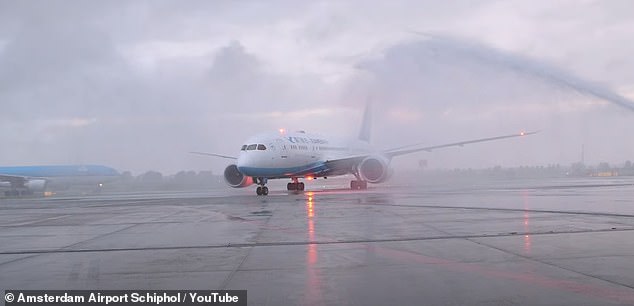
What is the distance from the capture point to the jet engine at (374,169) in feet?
124

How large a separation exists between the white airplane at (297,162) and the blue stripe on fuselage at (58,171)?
96.6ft

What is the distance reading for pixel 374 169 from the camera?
1502 inches

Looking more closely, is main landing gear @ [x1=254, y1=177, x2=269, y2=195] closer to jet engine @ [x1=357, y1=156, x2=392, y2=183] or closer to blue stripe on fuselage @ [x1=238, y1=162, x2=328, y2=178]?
blue stripe on fuselage @ [x1=238, y1=162, x2=328, y2=178]

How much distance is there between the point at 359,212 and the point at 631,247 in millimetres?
9712

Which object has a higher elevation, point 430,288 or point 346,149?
point 346,149

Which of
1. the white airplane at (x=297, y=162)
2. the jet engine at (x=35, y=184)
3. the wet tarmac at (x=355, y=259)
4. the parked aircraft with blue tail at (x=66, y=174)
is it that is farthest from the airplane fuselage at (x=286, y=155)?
the parked aircraft with blue tail at (x=66, y=174)

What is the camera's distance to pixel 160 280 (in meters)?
7.55

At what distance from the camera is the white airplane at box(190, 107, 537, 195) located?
34969 millimetres

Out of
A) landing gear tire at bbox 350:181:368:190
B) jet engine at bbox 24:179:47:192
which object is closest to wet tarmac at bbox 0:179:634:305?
landing gear tire at bbox 350:181:368:190

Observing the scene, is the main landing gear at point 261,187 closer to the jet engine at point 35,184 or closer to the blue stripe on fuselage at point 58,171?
the jet engine at point 35,184

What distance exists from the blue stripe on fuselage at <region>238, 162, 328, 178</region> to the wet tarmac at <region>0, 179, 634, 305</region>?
18.8 metres

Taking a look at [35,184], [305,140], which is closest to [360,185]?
[305,140]

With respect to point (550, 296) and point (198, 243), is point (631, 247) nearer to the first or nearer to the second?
point (550, 296)

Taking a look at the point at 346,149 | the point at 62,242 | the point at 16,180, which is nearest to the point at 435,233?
the point at 62,242
